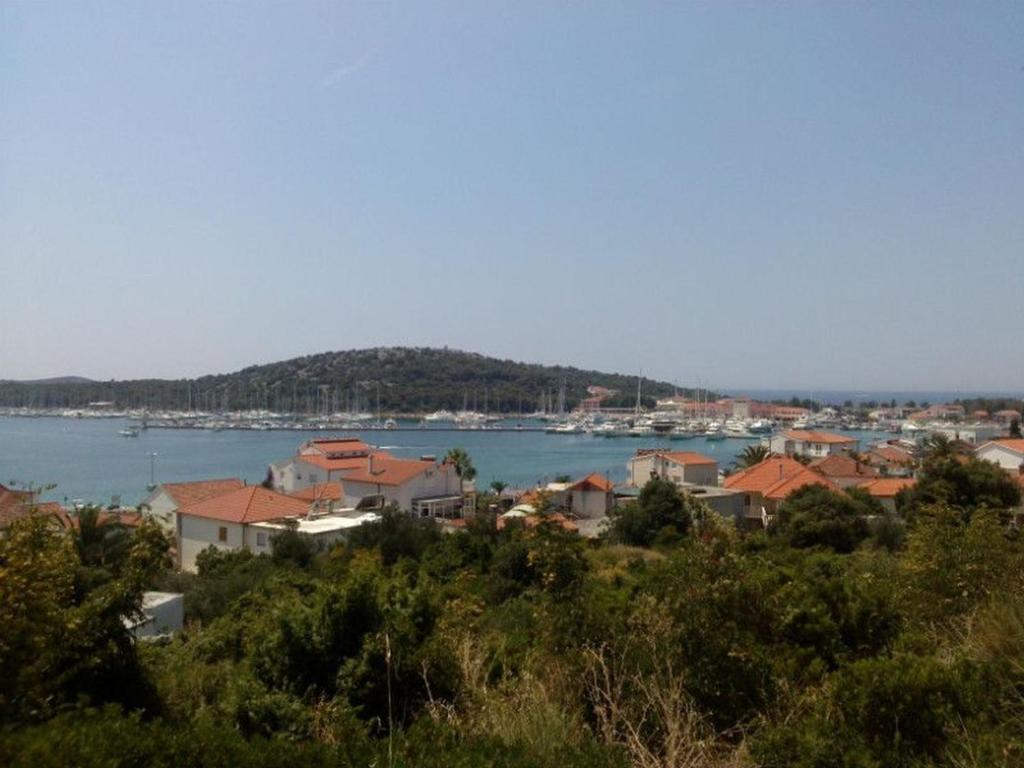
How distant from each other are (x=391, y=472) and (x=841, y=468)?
21516 mm

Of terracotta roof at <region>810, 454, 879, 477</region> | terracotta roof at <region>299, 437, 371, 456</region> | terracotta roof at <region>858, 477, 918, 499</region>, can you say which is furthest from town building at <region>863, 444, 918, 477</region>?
terracotta roof at <region>299, 437, 371, 456</region>

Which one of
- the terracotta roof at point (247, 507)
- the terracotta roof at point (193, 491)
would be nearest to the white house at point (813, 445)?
the terracotta roof at point (193, 491)

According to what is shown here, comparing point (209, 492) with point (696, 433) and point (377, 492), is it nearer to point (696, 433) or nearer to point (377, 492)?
point (377, 492)

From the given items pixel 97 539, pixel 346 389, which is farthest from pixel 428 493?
pixel 346 389

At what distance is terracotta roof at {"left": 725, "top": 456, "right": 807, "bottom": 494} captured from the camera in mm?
34062

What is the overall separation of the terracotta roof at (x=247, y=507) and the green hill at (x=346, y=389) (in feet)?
322

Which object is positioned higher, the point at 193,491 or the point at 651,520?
the point at 193,491

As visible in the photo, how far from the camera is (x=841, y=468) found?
40.7m

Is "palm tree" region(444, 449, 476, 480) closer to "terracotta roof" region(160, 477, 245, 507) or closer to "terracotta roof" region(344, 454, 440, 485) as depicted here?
"terracotta roof" region(344, 454, 440, 485)

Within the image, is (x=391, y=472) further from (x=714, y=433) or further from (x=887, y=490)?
(x=714, y=433)

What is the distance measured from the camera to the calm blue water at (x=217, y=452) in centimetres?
6091

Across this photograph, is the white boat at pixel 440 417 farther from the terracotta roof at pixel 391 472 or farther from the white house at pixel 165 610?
the white house at pixel 165 610

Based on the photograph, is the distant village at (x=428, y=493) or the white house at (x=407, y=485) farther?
the white house at (x=407, y=485)

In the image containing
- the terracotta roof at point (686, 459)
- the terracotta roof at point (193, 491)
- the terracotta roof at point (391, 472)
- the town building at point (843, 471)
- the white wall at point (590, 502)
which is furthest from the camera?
the terracotta roof at point (686, 459)
